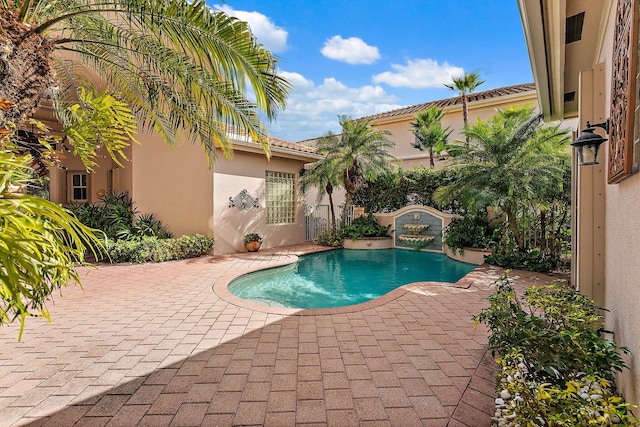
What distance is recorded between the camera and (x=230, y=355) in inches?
167

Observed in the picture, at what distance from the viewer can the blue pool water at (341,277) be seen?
8227mm

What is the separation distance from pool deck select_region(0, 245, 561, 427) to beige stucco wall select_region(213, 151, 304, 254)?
5.74m

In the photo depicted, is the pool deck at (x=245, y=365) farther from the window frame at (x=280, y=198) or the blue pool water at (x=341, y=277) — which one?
the window frame at (x=280, y=198)

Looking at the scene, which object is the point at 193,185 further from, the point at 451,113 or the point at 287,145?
the point at 451,113

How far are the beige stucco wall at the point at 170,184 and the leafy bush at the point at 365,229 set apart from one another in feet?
21.0

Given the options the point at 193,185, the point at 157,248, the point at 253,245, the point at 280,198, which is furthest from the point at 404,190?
the point at 157,248

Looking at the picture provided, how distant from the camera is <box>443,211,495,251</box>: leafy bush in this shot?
12.0 meters

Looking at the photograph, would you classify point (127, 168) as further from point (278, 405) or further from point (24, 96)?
point (278, 405)

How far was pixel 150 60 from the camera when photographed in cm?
581

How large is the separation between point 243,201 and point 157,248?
3.61m

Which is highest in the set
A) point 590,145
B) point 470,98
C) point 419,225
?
point 470,98

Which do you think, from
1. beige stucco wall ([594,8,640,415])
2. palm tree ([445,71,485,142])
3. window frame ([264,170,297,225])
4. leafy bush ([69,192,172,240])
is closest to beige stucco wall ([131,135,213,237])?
leafy bush ([69,192,172,240])

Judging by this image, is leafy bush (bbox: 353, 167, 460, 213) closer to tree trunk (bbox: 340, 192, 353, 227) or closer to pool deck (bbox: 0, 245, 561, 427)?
tree trunk (bbox: 340, 192, 353, 227)

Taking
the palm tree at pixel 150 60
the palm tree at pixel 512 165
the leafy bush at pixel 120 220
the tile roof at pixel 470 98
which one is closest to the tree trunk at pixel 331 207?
the palm tree at pixel 512 165
